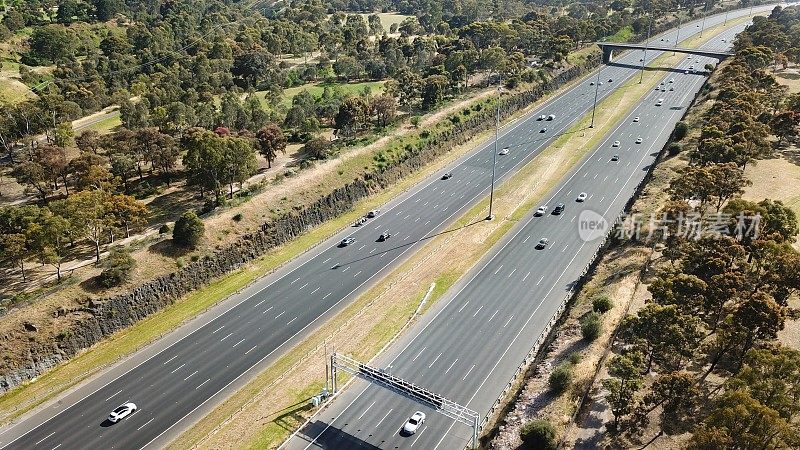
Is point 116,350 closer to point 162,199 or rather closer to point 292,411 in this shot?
point 292,411

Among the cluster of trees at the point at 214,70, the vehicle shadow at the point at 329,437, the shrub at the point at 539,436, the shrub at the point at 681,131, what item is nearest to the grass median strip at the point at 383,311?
the vehicle shadow at the point at 329,437

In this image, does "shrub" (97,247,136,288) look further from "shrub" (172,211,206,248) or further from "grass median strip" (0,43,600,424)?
"shrub" (172,211,206,248)

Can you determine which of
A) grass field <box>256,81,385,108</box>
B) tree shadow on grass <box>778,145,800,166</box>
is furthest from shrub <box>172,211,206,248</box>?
tree shadow on grass <box>778,145,800,166</box>

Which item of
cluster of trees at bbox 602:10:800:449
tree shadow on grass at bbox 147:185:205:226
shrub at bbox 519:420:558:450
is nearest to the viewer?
cluster of trees at bbox 602:10:800:449

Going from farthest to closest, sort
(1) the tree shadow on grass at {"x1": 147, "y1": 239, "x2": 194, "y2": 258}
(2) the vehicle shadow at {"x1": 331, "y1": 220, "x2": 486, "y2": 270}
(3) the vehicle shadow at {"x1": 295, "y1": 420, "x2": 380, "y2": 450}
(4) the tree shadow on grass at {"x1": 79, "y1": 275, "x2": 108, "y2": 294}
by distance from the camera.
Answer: (2) the vehicle shadow at {"x1": 331, "y1": 220, "x2": 486, "y2": 270}
(1) the tree shadow on grass at {"x1": 147, "y1": 239, "x2": 194, "y2": 258}
(4) the tree shadow on grass at {"x1": 79, "y1": 275, "x2": 108, "y2": 294}
(3) the vehicle shadow at {"x1": 295, "y1": 420, "x2": 380, "y2": 450}

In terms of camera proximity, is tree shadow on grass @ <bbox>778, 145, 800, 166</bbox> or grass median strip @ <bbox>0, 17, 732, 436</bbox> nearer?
grass median strip @ <bbox>0, 17, 732, 436</bbox>

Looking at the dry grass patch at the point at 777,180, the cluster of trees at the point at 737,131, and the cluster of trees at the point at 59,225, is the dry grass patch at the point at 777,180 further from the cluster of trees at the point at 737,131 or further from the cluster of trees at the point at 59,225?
the cluster of trees at the point at 59,225
